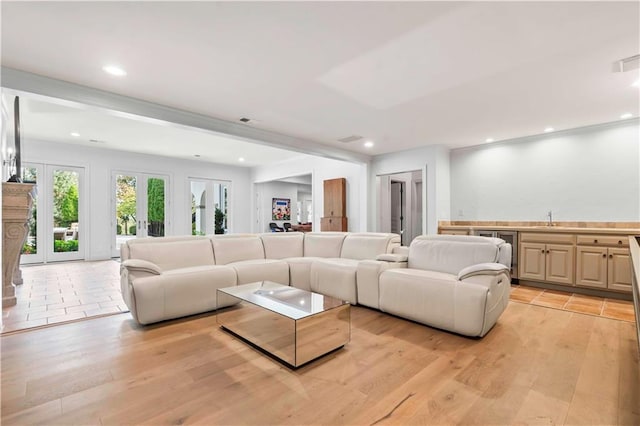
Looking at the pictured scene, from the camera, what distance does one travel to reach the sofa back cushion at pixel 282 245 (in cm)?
451

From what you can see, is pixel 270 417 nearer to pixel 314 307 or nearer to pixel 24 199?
pixel 314 307

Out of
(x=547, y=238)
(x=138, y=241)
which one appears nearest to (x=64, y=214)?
(x=138, y=241)

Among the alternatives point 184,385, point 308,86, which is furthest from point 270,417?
point 308,86

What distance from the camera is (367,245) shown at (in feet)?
13.8

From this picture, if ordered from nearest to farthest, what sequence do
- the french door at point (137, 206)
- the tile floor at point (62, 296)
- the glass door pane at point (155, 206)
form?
the tile floor at point (62, 296)
the french door at point (137, 206)
the glass door pane at point (155, 206)

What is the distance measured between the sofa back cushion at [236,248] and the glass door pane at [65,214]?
494 cm

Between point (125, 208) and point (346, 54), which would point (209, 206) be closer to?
point (125, 208)

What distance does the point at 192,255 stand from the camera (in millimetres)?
3809

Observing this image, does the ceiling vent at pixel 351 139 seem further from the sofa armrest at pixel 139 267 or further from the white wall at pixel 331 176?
the sofa armrest at pixel 139 267

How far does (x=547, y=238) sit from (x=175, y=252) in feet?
16.9

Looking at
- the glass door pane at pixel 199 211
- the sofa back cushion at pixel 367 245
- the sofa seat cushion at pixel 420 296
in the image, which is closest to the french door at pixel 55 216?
the glass door pane at pixel 199 211

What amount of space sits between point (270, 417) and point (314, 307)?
103 centimetres

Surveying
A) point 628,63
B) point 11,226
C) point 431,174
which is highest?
point 628,63

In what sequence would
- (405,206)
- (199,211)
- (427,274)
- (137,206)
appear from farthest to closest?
(199,211) → (405,206) → (137,206) → (427,274)
